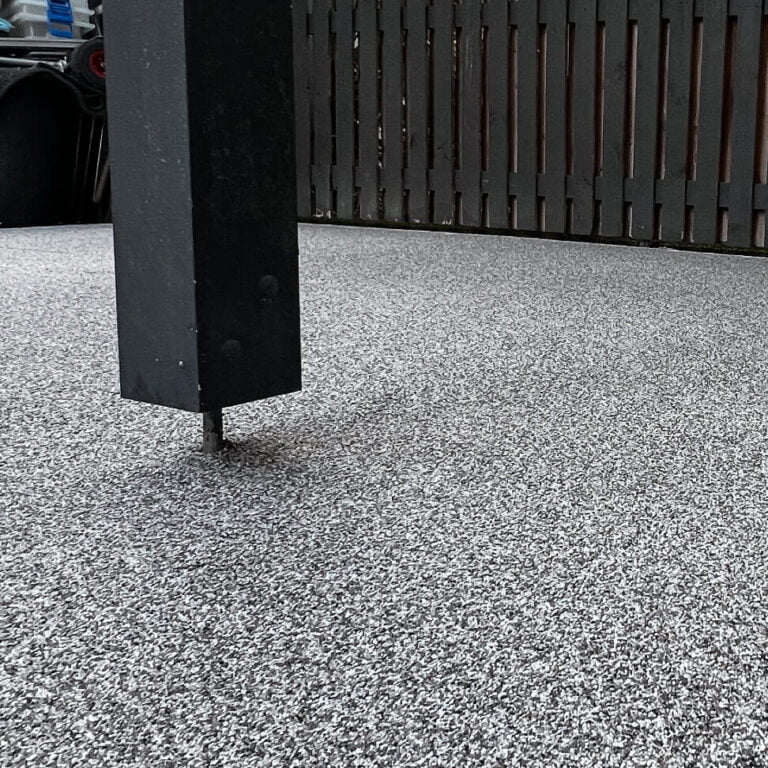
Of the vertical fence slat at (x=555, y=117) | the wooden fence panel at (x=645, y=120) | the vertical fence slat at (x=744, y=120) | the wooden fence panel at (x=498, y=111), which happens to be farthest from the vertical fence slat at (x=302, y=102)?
the vertical fence slat at (x=744, y=120)

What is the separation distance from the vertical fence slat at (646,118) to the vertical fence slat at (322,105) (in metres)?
1.63

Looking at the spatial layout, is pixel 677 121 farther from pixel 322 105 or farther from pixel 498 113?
pixel 322 105

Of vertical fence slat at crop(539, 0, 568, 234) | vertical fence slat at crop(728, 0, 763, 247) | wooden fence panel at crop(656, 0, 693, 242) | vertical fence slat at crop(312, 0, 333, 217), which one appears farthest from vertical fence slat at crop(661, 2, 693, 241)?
vertical fence slat at crop(312, 0, 333, 217)

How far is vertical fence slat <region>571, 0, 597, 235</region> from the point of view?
4.32 meters

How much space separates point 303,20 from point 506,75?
122cm

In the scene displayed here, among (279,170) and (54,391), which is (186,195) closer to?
(279,170)

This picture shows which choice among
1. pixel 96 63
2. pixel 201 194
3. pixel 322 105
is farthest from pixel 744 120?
pixel 201 194

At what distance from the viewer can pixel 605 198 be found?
14.4 ft

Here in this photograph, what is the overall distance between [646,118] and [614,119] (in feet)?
0.45

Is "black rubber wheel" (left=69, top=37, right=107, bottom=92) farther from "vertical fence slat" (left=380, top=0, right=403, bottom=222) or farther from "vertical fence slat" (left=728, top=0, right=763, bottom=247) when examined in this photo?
"vertical fence slat" (left=728, top=0, right=763, bottom=247)

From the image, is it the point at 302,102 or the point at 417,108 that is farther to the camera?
the point at 302,102

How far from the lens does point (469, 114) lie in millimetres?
4754

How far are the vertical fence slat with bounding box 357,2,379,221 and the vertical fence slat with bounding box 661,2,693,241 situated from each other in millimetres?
1459

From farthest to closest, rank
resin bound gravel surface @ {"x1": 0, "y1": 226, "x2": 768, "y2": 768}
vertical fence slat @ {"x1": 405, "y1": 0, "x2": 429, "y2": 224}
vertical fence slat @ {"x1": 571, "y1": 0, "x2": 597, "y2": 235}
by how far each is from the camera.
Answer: vertical fence slat @ {"x1": 405, "y1": 0, "x2": 429, "y2": 224}
vertical fence slat @ {"x1": 571, "y1": 0, "x2": 597, "y2": 235}
resin bound gravel surface @ {"x1": 0, "y1": 226, "x2": 768, "y2": 768}
